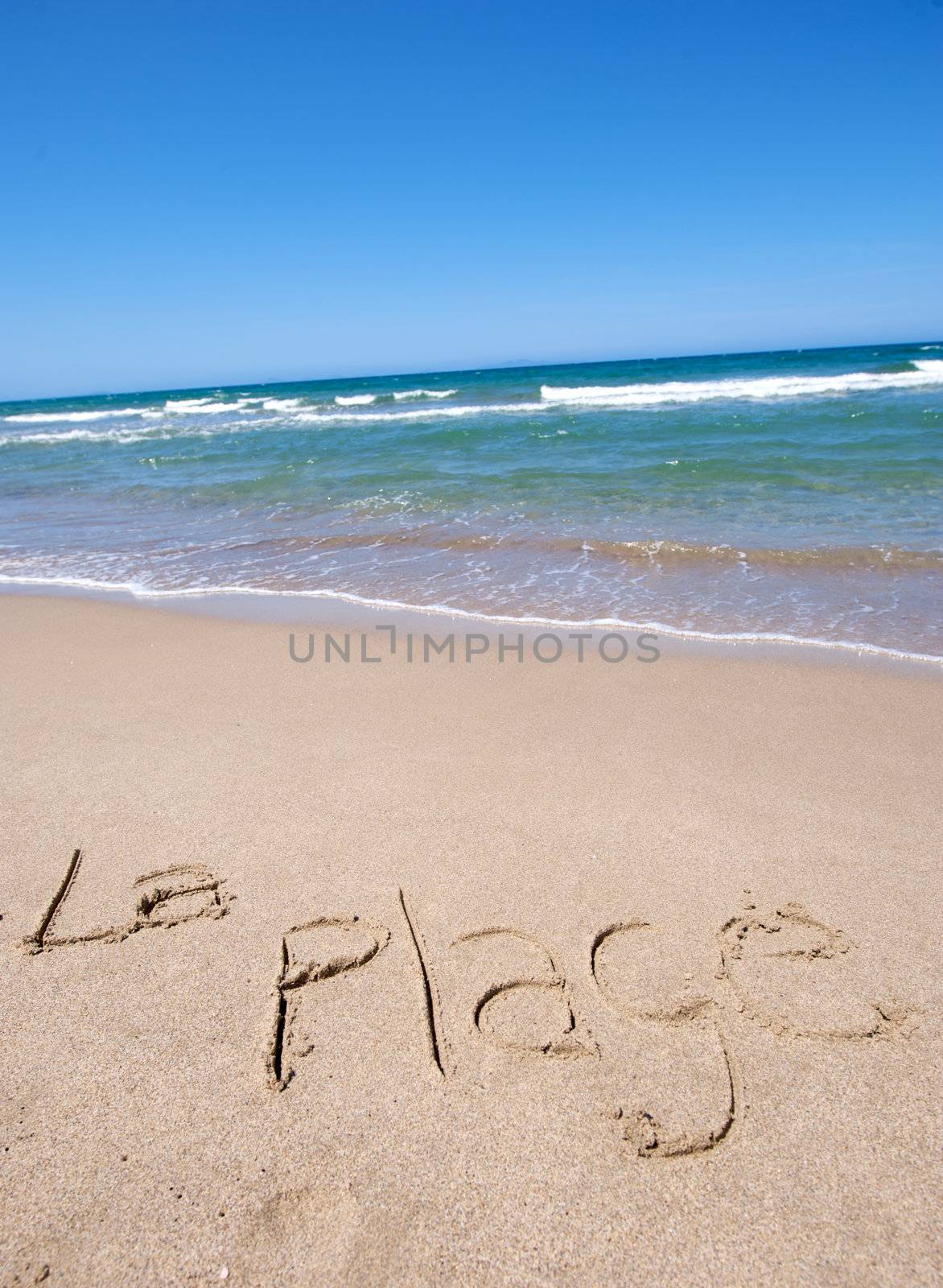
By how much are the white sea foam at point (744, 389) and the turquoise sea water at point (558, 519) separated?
4398 millimetres

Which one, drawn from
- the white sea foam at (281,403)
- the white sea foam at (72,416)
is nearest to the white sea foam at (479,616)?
the white sea foam at (281,403)

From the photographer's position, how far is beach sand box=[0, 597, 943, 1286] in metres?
1.45

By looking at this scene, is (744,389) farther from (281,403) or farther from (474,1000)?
(474,1000)

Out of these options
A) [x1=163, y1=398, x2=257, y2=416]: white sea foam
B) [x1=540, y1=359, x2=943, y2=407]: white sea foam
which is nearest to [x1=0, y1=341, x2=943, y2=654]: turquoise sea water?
[x1=540, y1=359, x2=943, y2=407]: white sea foam

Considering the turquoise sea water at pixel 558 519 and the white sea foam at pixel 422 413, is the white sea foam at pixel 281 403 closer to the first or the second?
the white sea foam at pixel 422 413

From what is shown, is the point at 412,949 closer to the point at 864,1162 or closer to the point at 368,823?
the point at 368,823

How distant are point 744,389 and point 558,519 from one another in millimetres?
20419

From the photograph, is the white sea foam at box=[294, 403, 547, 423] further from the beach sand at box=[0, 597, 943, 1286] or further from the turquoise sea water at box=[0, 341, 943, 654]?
the beach sand at box=[0, 597, 943, 1286]

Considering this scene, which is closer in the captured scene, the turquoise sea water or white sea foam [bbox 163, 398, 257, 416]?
the turquoise sea water

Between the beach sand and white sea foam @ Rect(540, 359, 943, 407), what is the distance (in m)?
21.3

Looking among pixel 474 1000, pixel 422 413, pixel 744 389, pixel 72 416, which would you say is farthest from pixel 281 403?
pixel 474 1000

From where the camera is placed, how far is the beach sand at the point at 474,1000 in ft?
4.77

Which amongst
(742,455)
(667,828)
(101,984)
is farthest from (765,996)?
(742,455)

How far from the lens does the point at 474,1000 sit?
196 cm
